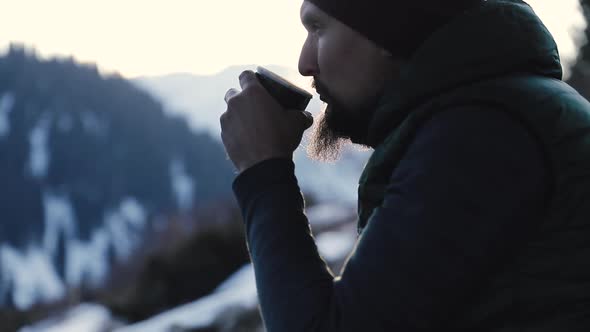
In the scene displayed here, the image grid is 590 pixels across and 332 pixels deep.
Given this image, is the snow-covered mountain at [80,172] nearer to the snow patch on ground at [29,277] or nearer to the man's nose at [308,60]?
the snow patch on ground at [29,277]

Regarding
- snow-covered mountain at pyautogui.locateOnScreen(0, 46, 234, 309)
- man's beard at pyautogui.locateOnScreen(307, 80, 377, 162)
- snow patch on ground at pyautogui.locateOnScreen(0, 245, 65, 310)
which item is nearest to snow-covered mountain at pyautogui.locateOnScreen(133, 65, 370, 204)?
snow-covered mountain at pyautogui.locateOnScreen(0, 46, 234, 309)

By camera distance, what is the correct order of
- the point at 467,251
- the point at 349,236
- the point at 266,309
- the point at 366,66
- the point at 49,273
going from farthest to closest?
the point at 349,236
the point at 49,273
the point at 366,66
the point at 266,309
the point at 467,251

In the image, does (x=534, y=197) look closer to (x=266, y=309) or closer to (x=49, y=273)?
(x=266, y=309)

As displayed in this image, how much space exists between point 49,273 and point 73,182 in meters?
0.73

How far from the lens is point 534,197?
69 centimetres

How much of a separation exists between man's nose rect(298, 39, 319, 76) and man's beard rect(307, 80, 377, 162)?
0.02 meters

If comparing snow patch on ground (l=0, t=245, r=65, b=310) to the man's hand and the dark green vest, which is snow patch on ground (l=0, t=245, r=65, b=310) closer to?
the man's hand

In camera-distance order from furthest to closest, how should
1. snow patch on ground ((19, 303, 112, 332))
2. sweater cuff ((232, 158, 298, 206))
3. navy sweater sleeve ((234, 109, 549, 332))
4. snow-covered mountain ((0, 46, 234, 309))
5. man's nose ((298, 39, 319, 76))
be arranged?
snow-covered mountain ((0, 46, 234, 309)), snow patch on ground ((19, 303, 112, 332)), man's nose ((298, 39, 319, 76)), sweater cuff ((232, 158, 298, 206)), navy sweater sleeve ((234, 109, 549, 332))

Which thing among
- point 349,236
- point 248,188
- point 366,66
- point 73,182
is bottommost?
point 349,236

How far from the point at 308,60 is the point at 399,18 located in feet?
0.44

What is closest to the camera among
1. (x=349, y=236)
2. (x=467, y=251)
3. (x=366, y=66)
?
(x=467, y=251)

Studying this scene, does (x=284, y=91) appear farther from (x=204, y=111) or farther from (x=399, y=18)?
(x=204, y=111)

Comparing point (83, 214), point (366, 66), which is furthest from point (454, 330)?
point (83, 214)

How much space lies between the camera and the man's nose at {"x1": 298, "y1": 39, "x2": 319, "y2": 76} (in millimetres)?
914
